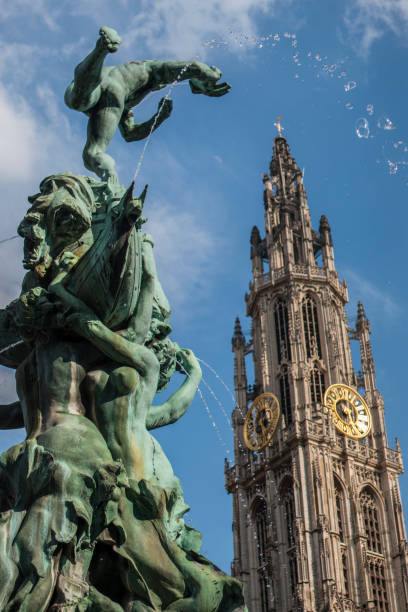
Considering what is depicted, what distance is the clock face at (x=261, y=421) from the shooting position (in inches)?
2608

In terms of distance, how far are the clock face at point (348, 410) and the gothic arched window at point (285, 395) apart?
2.69m

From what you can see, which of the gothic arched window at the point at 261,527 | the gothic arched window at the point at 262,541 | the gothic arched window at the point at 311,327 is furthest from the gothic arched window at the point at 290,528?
the gothic arched window at the point at 311,327

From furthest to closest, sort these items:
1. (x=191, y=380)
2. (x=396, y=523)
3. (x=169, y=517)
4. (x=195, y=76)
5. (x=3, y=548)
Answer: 1. (x=396, y=523)
2. (x=195, y=76)
3. (x=191, y=380)
4. (x=169, y=517)
5. (x=3, y=548)

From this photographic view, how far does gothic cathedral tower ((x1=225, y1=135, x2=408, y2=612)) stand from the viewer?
59.3 m

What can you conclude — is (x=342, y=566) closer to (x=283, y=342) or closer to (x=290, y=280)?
(x=283, y=342)

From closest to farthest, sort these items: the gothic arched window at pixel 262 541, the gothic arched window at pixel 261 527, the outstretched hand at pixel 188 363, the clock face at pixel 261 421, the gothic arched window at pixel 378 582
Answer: the outstretched hand at pixel 188 363, the gothic arched window at pixel 378 582, the gothic arched window at pixel 262 541, the gothic arched window at pixel 261 527, the clock face at pixel 261 421

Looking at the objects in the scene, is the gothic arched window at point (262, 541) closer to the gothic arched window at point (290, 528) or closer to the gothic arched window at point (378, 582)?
the gothic arched window at point (290, 528)

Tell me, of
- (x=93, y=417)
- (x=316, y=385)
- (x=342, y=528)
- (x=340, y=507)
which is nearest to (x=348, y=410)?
(x=316, y=385)

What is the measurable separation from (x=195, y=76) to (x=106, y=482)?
405 cm

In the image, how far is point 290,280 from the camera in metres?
72.5

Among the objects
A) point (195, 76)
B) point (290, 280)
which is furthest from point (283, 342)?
point (195, 76)

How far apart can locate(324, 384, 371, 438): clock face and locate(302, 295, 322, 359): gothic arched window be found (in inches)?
137

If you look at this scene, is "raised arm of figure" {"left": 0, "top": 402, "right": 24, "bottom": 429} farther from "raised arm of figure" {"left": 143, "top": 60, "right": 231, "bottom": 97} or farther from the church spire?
the church spire

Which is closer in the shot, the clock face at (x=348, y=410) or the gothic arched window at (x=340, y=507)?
the gothic arched window at (x=340, y=507)
